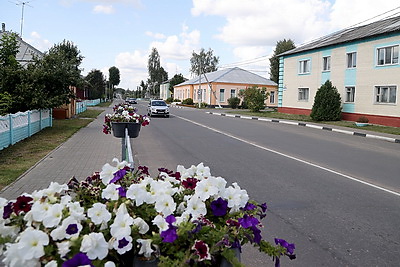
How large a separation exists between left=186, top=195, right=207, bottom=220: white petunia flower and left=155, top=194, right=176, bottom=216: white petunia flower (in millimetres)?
90

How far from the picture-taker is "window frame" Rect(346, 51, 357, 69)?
81.6 feet

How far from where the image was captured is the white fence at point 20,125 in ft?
37.0

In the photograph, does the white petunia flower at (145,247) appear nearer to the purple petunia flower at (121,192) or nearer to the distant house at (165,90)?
the purple petunia flower at (121,192)

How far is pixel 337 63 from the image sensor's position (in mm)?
26453

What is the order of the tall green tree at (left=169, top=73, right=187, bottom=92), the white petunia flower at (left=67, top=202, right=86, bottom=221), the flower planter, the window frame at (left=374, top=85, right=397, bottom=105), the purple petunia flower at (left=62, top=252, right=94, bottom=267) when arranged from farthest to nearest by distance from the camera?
the tall green tree at (left=169, top=73, right=187, bottom=92)
the window frame at (left=374, top=85, right=397, bottom=105)
the flower planter
the white petunia flower at (left=67, top=202, right=86, bottom=221)
the purple petunia flower at (left=62, top=252, right=94, bottom=267)

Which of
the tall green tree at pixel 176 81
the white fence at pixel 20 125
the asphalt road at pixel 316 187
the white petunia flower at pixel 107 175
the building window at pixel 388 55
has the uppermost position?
the tall green tree at pixel 176 81

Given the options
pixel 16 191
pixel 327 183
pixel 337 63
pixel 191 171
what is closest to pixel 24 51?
pixel 337 63

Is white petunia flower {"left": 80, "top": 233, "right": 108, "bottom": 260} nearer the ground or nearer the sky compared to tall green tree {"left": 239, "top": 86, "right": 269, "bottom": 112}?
nearer the ground

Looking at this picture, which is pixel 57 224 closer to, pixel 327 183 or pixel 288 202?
pixel 288 202

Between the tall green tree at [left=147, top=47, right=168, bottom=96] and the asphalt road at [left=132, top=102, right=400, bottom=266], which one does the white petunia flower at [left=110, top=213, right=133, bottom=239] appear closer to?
the asphalt road at [left=132, top=102, right=400, bottom=266]

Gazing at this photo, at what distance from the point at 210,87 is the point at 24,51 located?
3012 centimetres

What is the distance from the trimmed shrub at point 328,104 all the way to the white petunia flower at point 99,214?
24.5 m

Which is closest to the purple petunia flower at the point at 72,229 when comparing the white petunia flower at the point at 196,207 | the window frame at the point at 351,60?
the white petunia flower at the point at 196,207

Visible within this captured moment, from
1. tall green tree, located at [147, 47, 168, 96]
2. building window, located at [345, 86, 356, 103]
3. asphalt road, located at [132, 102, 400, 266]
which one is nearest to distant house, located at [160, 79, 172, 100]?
tall green tree, located at [147, 47, 168, 96]
